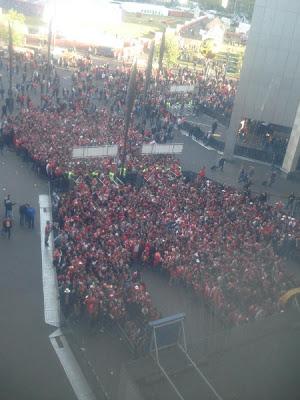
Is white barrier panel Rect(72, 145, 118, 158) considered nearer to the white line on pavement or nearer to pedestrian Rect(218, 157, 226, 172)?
the white line on pavement

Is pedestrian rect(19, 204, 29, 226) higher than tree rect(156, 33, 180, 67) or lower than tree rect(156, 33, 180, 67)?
lower

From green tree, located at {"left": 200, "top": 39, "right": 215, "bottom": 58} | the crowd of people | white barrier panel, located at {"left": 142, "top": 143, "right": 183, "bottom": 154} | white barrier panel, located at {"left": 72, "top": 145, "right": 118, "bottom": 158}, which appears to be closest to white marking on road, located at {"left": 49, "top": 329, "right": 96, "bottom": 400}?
the crowd of people

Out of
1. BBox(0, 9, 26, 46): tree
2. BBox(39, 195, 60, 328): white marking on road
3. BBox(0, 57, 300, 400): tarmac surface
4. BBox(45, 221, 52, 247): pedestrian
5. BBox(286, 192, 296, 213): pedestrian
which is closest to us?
BBox(0, 57, 300, 400): tarmac surface

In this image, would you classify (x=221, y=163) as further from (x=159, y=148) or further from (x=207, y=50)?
(x=207, y=50)

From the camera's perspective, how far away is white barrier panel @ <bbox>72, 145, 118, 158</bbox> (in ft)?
71.8

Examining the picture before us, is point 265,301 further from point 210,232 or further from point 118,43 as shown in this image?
point 118,43

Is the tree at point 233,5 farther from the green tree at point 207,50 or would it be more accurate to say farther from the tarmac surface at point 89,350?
the tarmac surface at point 89,350

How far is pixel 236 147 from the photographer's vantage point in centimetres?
3244

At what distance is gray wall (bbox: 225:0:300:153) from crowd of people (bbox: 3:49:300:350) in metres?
8.27

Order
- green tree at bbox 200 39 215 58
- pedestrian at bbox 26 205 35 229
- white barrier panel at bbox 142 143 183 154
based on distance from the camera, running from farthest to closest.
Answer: green tree at bbox 200 39 215 58 < white barrier panel at bbox 142 143 183 154 < pedestrian at bbox 26 205 35 229

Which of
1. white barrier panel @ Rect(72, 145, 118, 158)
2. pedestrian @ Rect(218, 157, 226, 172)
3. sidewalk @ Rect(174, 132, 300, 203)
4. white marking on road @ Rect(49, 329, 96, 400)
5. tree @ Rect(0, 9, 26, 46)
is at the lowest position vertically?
white marking on road @ Rect(49, 329, 96, 400)

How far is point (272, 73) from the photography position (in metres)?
30.2

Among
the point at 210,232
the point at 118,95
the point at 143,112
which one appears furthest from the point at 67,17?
the point at 210,232

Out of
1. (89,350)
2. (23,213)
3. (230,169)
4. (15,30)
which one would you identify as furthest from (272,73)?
(15,30)
